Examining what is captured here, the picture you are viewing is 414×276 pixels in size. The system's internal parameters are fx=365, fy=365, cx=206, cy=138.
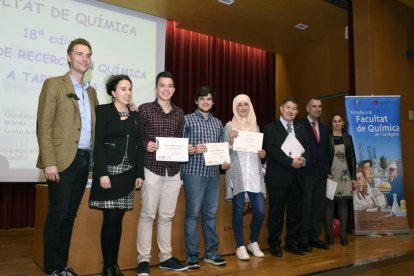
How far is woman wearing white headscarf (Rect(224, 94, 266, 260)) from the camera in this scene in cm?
300

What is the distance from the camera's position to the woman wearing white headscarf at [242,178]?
300 centimetres

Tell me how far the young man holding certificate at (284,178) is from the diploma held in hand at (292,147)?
0.9 inches

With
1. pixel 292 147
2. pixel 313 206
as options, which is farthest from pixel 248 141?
pixel 313 206

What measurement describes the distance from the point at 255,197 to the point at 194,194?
0.60 m

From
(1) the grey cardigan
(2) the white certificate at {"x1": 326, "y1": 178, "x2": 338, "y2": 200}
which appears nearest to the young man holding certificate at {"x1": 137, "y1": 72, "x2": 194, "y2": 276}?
(1) the grey cardigan

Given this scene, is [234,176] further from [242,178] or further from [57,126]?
[57,126]

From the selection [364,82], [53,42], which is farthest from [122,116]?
[364,82]

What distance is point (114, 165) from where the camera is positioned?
A: 7.54 feet

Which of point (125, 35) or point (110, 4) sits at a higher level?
point (110, 4)

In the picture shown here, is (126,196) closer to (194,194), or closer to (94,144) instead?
(94,144)

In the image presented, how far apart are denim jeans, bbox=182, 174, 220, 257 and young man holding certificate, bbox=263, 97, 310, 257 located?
59cm

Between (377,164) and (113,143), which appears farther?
(377,164)

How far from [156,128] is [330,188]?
1958 millimetres

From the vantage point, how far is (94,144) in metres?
2.27
